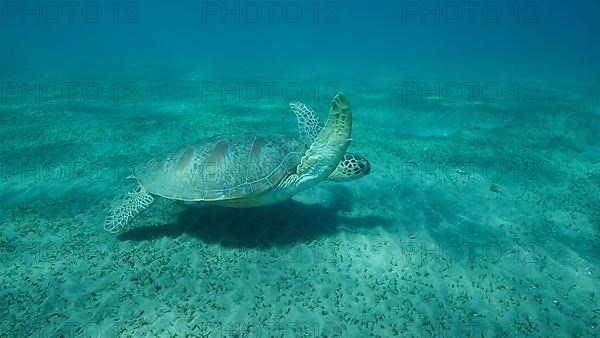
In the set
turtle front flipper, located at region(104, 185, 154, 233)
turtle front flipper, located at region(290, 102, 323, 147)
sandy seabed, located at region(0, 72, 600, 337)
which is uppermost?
→ turtle front flipper, located at region(290, 102, 323, 147)

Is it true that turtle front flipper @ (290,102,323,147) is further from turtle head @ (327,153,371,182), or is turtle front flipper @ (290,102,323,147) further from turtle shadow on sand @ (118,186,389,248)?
turtle shadow on sand @ (118,186,389,248)

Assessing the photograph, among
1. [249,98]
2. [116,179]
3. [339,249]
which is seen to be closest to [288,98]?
[249,98]

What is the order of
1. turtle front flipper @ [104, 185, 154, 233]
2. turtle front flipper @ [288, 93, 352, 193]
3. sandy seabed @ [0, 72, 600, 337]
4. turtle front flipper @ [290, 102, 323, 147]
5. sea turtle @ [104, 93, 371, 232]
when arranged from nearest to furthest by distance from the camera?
1. sandy seabed @ [0, 72, 600, 337]
2. turtle front flipper @ [288, 93, 352, 193]
3. sea turtle @ [104, 93, 371, 232]
4. turtle front flipper @ [104, 185, 154, 233]
5. turtle front flipper @ [290, 102, 323, 147]

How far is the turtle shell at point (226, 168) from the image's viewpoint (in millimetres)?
5207

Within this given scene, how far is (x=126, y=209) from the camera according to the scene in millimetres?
5812

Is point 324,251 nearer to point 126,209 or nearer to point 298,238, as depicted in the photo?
point 298,238

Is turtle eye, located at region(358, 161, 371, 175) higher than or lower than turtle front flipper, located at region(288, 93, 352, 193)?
lower

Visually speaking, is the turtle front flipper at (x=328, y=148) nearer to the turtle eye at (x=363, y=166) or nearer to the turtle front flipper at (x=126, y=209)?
the turtle eye at (x=363, y=166)

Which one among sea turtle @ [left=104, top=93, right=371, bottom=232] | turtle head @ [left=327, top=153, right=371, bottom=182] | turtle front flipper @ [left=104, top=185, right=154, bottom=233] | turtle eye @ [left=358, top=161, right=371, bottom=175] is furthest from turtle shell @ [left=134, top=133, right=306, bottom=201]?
turtle eye @ [left=358, top=161, right=371, bottom=175]

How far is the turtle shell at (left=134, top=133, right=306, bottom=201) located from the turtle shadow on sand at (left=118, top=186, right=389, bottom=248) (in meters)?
0.90

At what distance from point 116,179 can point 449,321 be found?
774cm

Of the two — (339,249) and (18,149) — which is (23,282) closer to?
(339,249)

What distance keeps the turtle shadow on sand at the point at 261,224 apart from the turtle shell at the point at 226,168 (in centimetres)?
90

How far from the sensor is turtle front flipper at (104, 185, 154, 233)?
565 cm
